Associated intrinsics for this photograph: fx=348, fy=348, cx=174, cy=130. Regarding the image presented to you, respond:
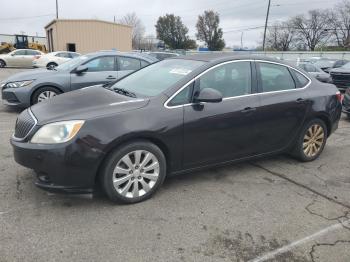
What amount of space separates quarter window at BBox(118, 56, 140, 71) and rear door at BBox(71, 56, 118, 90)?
0.15m

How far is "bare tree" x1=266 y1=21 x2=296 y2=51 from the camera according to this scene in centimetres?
7075

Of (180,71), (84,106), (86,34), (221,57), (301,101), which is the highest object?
(86,34)

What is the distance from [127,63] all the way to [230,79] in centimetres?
464

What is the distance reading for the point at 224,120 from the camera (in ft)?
13.2

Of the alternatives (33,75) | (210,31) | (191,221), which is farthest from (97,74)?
(210,31)

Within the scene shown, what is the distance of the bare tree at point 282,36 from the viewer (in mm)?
70750

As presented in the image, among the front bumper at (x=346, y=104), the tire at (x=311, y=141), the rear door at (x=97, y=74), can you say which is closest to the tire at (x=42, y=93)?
the rear door at (x=97, y=74)

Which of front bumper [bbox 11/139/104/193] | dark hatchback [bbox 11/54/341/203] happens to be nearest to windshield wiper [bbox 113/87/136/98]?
dark hatchback [bbox 11/54/341/203]

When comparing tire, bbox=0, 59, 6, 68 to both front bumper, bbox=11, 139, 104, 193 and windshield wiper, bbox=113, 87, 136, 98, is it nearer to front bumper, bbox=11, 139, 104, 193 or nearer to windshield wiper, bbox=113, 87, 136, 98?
windshield wiper, bbox=113, 87, 136, 98

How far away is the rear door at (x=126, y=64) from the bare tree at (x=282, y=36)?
6829cm

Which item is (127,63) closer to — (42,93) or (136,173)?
(42,93)

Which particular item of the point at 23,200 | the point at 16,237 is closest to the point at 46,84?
the point at 23,200

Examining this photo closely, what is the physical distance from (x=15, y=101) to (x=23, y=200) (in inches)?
188

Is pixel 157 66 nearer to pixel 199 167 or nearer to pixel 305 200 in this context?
pixel 199 167
